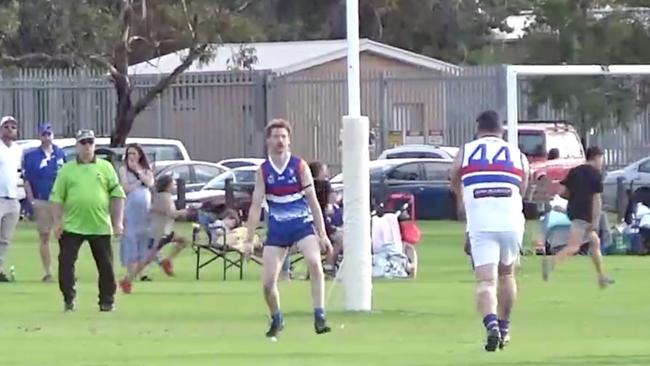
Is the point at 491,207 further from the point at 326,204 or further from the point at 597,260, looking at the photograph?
the point at 326,204

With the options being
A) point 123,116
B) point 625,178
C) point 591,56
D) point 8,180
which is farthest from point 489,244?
point 591,56

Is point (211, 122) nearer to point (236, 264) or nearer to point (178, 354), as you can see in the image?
point (236, 264)

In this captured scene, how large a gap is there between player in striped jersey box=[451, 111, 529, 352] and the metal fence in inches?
1190

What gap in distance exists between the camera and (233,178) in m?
40.6

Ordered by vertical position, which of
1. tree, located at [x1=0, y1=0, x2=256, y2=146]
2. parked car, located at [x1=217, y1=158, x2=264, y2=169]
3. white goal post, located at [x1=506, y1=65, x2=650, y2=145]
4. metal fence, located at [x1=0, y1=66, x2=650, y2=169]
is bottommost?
parked car, located at [x1=217, y1=158, x2=264, y2=169]

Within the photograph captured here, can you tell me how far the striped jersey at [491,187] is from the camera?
51.6 feet

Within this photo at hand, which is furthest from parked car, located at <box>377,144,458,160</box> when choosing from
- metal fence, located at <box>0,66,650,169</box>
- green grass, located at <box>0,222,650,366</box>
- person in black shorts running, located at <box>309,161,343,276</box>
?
person in black shorts running, located at <box>309,161,343,276</box>

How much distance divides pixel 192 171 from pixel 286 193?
2586 centimetres

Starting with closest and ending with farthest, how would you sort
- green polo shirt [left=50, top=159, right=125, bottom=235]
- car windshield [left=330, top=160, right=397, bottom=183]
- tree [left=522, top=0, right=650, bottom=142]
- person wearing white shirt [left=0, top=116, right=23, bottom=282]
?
green polo shirt [left=50, top=159, right=125, bottom=235]
person wearing white shirt [left=0, top=116, right=23, bottom=282]
car windshield [left=330, top=160, right=397, bottom=183]
tree [left=522, top=0, right=650, bottom=142]

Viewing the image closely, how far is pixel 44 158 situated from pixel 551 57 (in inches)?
1106

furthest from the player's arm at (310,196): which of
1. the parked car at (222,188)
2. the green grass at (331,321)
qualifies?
the parked car at (222,188)

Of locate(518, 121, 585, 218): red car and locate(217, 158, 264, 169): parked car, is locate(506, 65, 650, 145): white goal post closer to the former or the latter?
locate(518, 121, 585, 218): red car

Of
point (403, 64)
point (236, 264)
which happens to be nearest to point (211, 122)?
point (403, 64)

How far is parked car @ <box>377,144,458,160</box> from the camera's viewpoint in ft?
151
